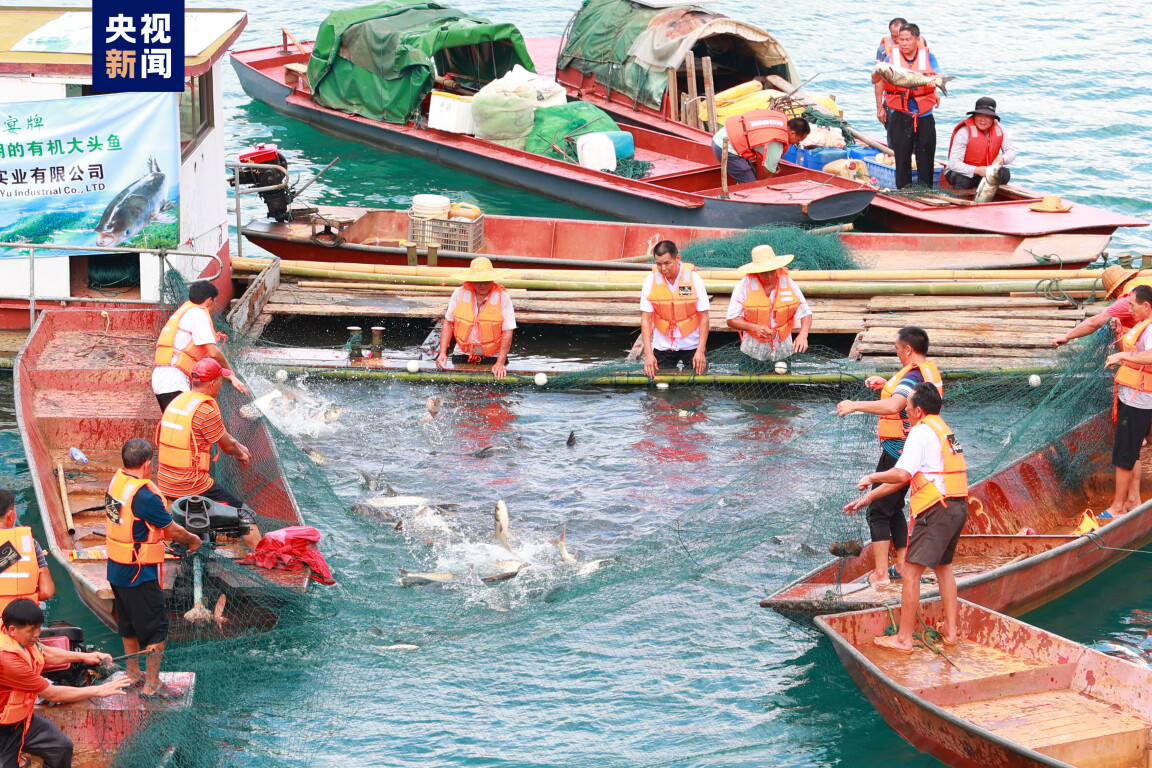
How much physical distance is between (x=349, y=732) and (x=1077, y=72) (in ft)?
89.6

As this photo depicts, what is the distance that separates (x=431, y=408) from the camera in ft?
39.9

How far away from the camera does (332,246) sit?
15438 mm

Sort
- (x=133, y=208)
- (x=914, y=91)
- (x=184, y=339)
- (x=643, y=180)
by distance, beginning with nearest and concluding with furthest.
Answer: (x=184, y=339) → (x=133, y=208) → (x=914, y=91) → (x=643, y=180)

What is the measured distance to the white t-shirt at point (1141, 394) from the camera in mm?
9797

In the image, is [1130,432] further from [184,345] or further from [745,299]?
[184,345]

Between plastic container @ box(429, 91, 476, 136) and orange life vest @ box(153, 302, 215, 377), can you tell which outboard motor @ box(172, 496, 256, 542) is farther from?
plastic container @ box(429, 91, 476, 136)

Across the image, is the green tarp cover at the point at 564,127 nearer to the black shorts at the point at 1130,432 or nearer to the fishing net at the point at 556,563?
the fishing net at the point at 556,563

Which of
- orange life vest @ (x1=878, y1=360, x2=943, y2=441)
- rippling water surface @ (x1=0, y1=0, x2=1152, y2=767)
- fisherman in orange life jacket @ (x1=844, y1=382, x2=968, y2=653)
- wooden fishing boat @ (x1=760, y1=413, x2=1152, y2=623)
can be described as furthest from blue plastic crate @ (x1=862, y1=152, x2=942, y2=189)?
fisherman in orange life jacket @ (x1=844, y1=382, x2=968, y2=653)

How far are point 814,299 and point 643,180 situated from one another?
4.32 m

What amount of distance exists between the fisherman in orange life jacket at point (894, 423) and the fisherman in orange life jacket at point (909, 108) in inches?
357

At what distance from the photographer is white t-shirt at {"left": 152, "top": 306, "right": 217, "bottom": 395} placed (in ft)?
32.1

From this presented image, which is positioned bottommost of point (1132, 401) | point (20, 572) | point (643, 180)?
point (20, 572)

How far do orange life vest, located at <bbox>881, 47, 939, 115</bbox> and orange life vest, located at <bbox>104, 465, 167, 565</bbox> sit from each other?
12772mm

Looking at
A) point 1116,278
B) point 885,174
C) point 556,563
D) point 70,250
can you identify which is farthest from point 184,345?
point 885,174
